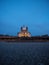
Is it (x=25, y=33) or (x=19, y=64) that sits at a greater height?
(x=25, y=33)

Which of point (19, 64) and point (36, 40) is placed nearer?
point (19, 64)

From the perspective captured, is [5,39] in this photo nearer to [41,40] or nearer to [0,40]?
[0,40]

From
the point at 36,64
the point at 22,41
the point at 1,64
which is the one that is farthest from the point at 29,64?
the point at 22,41

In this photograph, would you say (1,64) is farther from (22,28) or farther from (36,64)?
(22,28)

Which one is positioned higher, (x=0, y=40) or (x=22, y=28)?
(x=22, y=28)

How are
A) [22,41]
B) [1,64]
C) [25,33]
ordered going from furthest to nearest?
[25,33]
[22,41]
[1,64]

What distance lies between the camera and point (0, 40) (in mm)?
66938

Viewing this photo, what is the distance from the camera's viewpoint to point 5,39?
63.9m

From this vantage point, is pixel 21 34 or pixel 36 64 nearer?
pixel 36 64

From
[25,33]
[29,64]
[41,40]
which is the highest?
[25,33]

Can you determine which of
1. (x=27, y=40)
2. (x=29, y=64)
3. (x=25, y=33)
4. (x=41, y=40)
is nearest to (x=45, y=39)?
(x=41, y=40)

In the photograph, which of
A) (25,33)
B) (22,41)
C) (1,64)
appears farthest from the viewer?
(25,33)

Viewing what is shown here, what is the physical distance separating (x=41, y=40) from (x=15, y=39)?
1227 cm

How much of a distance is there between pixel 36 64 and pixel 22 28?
8401cm
